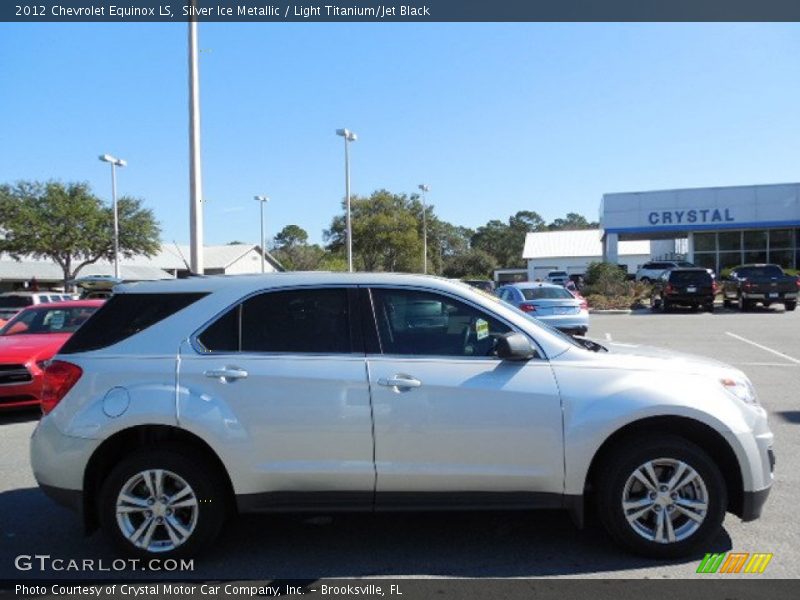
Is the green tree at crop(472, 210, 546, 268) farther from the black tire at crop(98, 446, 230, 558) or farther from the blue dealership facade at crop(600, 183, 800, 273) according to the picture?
the black tire at crop(98, 446, 230, 558)

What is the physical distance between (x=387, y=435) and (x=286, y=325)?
3.13 feet

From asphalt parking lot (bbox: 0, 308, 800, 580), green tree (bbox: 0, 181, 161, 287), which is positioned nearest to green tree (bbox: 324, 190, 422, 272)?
green tree (bbox: 0, 181, 161, 287)

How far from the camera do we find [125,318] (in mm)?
4375

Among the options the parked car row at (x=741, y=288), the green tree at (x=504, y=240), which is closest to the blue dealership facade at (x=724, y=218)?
the parked car row at (x=741, y=288)

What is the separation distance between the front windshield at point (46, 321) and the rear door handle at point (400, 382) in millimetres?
7124

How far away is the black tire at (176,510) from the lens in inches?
160

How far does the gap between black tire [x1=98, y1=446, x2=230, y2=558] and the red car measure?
196 inches

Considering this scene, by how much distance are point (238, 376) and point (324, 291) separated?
2.50 feet

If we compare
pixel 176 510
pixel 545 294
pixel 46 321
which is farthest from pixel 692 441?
pixel 545 294

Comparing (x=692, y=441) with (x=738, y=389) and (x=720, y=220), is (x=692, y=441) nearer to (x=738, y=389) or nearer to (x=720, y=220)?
(x=738, y=389)

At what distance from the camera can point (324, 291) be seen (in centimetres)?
437

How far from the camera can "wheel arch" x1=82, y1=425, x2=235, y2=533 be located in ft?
13.5

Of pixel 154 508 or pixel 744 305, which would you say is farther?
pixel 744 305

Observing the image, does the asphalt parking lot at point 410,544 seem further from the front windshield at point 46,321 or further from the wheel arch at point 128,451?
the front windshield at point 46,321
